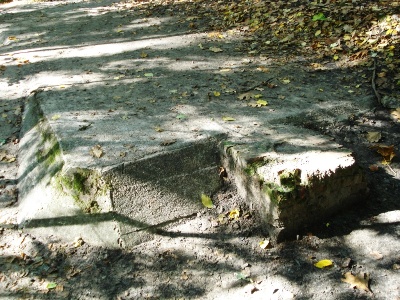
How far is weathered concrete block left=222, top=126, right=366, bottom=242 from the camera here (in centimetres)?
318

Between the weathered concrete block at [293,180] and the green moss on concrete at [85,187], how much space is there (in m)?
1.17

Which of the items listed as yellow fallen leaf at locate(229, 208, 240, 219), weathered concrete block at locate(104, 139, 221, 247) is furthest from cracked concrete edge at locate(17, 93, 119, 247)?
yellow fallen leaf at locate(229, 208, 240, 219)

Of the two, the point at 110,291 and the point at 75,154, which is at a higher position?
the point at 75,154

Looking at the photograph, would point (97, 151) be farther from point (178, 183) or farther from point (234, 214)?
point (234, 214)

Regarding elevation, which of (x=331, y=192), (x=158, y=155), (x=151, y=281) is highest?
(x=158, y=155)

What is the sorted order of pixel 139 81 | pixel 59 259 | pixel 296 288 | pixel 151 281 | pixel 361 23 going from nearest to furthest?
pixel 296 288, pixel 151 281, pixel 59 259, pixel 139 81, pixel 361 23

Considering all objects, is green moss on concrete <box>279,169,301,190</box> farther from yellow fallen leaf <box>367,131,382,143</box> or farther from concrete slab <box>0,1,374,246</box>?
yellow fallen leaf <box>367,131,382,143</box>

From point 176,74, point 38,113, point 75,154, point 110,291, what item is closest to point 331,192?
point 110,291

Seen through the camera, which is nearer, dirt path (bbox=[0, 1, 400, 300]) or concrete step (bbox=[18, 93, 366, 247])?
dirt path (bbox=[0, 1, 400, 300])

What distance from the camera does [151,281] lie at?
10.3 ft

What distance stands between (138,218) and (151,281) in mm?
570

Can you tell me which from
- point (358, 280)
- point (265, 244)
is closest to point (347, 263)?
point (358, 280)

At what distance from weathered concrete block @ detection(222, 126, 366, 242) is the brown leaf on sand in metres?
0.52

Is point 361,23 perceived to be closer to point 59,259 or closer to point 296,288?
point 296,288
